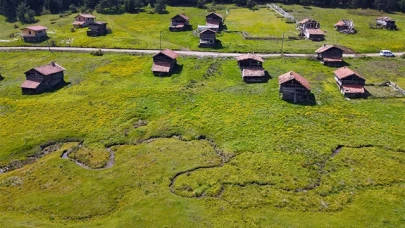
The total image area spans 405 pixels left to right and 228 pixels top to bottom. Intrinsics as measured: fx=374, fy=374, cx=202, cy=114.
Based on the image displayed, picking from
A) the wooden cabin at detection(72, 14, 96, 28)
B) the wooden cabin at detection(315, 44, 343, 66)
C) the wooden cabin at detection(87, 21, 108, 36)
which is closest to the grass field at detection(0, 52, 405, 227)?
the wooden cabin at detection(315, 44, 343, 66)

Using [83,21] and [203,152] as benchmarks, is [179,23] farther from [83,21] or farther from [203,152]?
[203,152]

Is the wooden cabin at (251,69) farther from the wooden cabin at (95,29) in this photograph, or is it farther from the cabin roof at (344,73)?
the wooden cabin at (95,29)

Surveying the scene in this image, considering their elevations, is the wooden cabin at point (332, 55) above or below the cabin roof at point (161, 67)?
above

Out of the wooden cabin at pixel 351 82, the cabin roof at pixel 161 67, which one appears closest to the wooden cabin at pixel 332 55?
the wooden cabin at pixel 351 82

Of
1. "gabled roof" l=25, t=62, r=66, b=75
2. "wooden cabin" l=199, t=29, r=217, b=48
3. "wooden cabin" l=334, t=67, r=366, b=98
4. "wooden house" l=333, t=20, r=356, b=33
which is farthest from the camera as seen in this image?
"wooden house" l=333, t=20, r=356, b=33

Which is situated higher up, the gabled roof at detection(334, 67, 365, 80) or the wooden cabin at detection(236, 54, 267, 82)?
the gabled roof at detection(334, 67, 365, 80)

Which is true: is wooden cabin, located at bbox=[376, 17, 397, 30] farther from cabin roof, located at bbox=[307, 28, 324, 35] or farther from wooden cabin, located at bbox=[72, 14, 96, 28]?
wooden cabin, located at bbox=[72, 14, 96, 28]
